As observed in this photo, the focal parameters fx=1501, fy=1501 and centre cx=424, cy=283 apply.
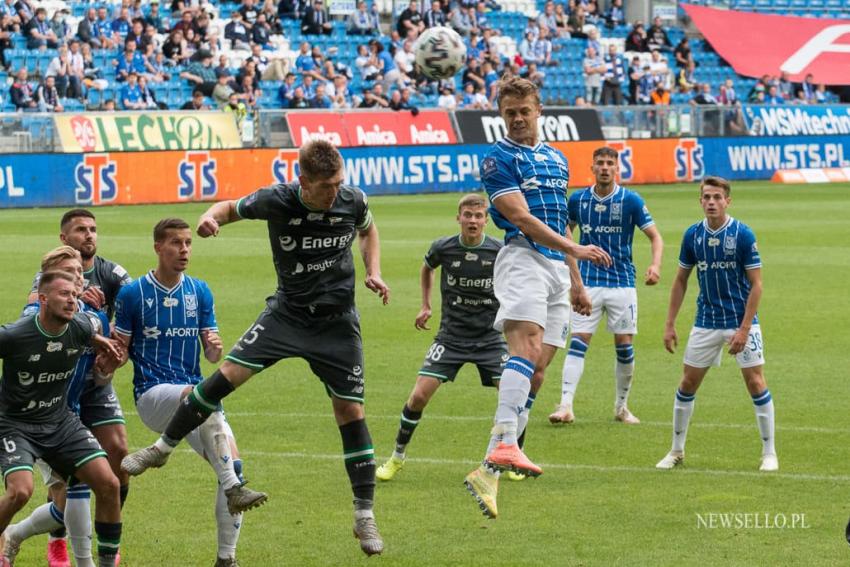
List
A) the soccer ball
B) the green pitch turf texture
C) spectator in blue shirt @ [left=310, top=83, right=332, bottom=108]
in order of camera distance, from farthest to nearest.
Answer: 1. spectator in blue shirt @ [left=310, top=83, right=332, bottom=108]
2. the soccer ball
3. the green pitch turf texture

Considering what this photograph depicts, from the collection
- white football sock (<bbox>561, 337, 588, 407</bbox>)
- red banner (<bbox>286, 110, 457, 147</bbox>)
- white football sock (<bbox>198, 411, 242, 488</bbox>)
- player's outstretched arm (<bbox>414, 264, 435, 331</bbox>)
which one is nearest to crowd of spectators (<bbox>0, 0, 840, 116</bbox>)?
red banner (<bbox>286, 110, 457, 147</bbox>)

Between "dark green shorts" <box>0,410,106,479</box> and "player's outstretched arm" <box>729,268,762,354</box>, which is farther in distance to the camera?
"player's outstretched arm" <box>729,268,762,354</box>

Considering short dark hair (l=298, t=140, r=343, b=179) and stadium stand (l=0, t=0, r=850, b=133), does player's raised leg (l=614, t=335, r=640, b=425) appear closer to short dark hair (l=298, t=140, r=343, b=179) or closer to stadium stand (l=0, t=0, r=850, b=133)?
short dark hair (l=298, t=140, r=343, b=179)

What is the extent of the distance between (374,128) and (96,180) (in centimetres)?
746

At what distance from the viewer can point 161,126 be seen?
104 ft

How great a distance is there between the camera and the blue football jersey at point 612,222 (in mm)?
11914

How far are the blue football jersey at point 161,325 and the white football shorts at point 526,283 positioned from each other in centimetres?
177

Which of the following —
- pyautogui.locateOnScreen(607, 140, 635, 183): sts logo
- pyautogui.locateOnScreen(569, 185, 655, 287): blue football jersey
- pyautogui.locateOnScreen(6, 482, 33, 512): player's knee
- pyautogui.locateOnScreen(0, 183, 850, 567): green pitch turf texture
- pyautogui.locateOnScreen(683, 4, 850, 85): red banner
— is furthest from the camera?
pyautogui.locateOnScreen(683, 4, 850, 85): red banner

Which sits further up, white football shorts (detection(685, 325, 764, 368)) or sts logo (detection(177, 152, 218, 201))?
white football shorts (detection(685, 325, 764, 368))

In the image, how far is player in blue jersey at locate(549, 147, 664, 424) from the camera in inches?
462

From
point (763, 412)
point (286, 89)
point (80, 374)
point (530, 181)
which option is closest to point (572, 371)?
point (763, 412)

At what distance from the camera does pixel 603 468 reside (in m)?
9.96

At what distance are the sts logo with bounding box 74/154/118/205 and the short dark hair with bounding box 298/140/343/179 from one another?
23.4 m

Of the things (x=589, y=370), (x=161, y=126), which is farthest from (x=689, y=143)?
(x=589, y=370)
